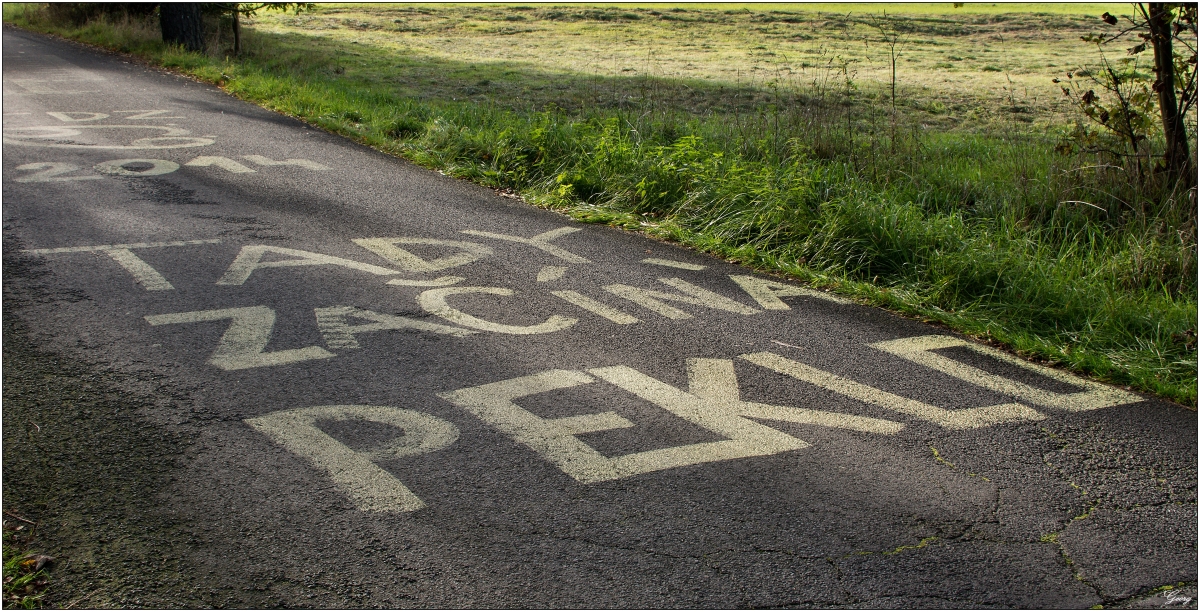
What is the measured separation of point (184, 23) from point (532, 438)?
14969 millimetres

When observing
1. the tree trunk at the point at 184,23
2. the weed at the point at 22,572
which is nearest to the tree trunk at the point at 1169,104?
the weed at the point at 22,572

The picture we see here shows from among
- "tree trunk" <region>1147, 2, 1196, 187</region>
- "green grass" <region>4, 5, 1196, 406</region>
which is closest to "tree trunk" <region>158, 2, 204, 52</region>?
"green grass" <region>4, 5, 1196, 406</region>

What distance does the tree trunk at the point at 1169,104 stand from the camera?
264 inches

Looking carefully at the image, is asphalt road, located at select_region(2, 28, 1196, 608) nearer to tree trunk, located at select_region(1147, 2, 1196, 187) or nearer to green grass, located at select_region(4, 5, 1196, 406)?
green grass, located at select_region(4, 5, 1196, 406)

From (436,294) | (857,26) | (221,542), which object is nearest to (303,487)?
(221,542)

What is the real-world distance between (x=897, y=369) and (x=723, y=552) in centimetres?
201

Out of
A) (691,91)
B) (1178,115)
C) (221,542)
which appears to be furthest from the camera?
(691,91)

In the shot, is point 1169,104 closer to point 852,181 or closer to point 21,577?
point 852,181

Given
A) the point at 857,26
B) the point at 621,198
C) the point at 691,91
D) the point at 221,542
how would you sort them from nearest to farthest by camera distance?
the point at 221,542 < the point at 621,198 < the point at 691,91 < the point at 857,26

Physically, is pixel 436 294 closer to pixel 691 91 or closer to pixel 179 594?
pixel 179 594

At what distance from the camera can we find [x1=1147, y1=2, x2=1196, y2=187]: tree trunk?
6.70 m

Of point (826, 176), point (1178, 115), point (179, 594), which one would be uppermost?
point (1178, 115)

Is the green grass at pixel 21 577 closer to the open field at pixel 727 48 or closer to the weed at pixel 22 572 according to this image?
the weed at pixel 22 572

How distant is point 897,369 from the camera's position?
15.8 feet
